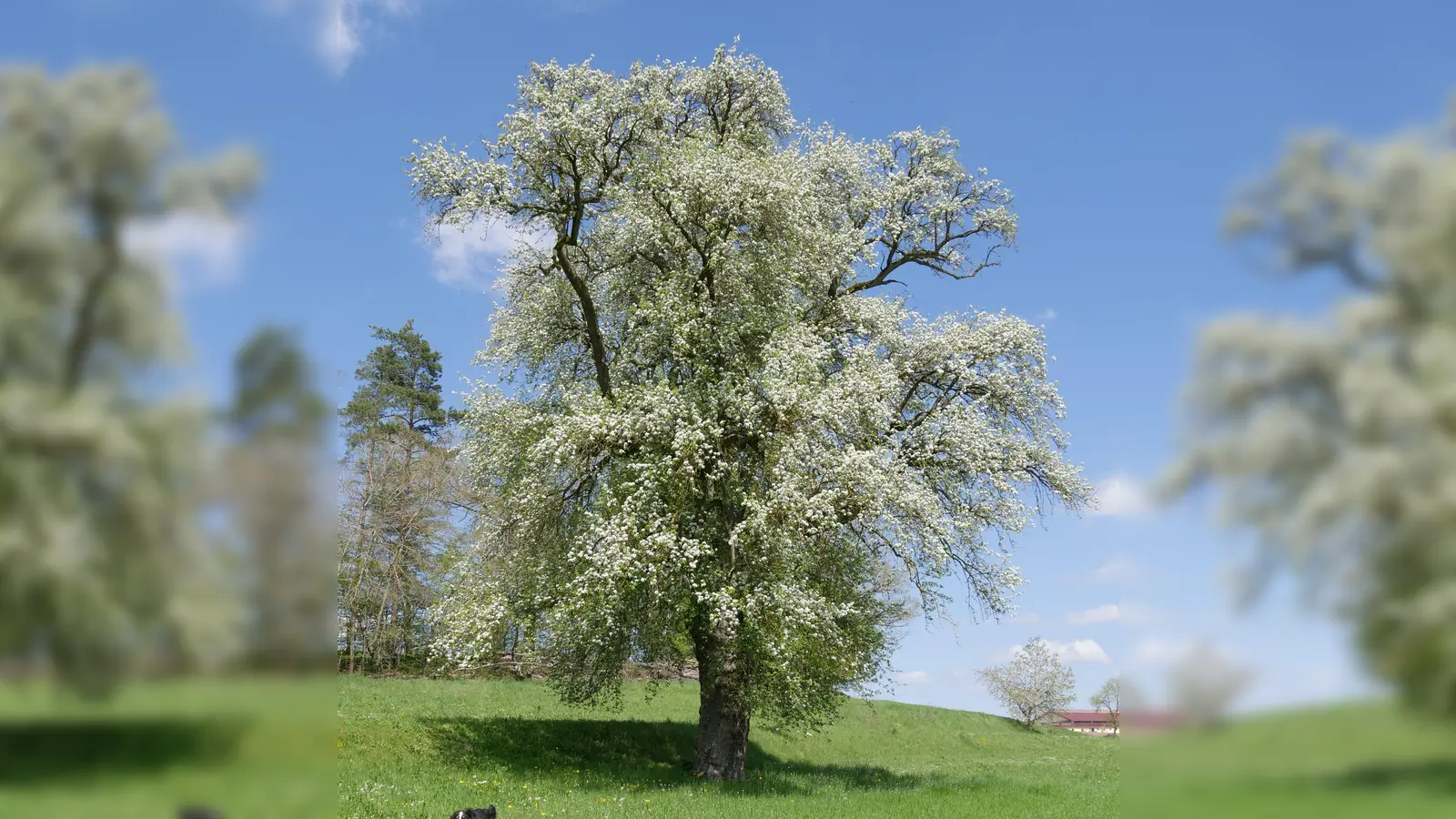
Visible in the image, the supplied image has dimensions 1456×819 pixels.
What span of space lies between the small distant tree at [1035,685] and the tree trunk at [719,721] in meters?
28.1

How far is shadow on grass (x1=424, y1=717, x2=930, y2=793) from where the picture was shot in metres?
17.0

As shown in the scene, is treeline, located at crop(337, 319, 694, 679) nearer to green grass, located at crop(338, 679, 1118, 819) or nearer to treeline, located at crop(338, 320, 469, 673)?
treeline, located at crop(338, 320, 469, 673)
